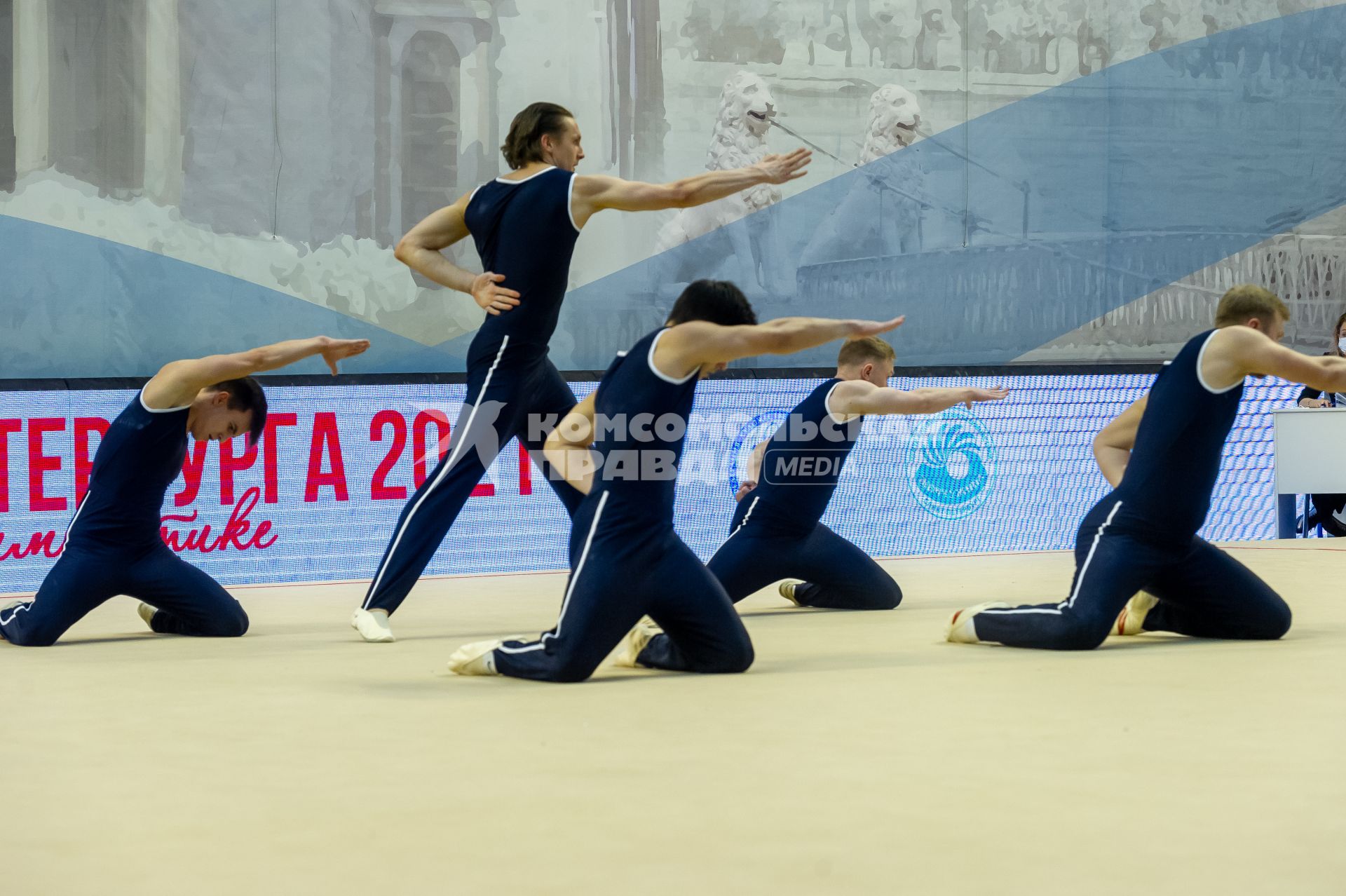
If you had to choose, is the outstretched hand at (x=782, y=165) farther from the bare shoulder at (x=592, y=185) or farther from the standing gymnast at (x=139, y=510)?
the standing gymnast at (x=139, y=510)

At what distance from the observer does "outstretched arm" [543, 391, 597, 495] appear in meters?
3.75

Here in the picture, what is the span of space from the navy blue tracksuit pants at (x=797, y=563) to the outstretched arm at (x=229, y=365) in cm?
152

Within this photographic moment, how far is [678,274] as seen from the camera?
9.31 metres

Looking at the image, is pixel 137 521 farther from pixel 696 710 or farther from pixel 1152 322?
pixel 1152 322

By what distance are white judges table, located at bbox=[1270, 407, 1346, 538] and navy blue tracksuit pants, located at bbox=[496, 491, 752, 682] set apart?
574cm

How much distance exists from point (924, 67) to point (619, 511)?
7112 mm

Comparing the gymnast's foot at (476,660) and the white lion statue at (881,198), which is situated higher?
the white lion statue at (881,198)

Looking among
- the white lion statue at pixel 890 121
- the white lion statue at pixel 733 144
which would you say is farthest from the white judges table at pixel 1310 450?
the white lion statue at pixel 733 144

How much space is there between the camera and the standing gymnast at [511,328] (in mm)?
4438

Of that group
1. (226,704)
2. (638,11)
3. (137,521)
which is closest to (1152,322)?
(638,11)

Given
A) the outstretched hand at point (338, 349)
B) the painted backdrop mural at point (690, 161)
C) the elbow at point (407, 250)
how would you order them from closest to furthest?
the outstretched hand at point (338, 349) → the elbow at point (407, 250) → the painted backdrop mural at point (690, 161)

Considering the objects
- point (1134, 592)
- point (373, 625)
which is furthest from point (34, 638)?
point (1134, 592)

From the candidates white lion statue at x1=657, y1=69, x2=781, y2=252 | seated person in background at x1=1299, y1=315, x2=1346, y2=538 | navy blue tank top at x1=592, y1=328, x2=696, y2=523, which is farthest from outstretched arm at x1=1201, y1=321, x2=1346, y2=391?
white lion statue at x1=657, y1=69, x2=781, y2=252

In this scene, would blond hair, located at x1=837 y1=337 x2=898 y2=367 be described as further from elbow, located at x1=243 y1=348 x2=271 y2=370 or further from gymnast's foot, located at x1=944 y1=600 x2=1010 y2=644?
elbow, located at x1=243 y1=348 x2=271 y2=370
